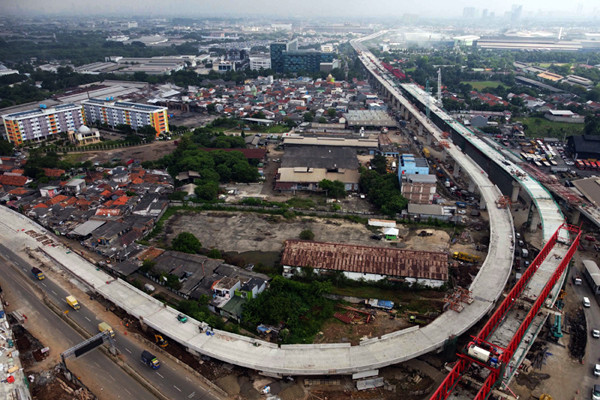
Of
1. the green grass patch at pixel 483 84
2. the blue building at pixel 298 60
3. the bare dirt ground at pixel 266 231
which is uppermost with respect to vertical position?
the blue building at pixel 298 60

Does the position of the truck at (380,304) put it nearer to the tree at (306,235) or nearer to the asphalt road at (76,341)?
the tree at (306,235)

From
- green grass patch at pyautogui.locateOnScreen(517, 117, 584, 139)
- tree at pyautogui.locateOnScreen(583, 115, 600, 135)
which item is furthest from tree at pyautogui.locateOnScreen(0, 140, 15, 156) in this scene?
tree at pyautogui.locateOnScreen(583, 115, 600, 135)

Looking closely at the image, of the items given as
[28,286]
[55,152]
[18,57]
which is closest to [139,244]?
[28,286]

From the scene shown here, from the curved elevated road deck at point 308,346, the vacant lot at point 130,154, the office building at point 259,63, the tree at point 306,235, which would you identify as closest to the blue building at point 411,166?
the tree at point 306,235

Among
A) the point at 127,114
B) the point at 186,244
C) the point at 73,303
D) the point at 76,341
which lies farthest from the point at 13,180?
the point at 76,341

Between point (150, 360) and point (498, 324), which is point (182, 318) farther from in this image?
point (498, 324)
